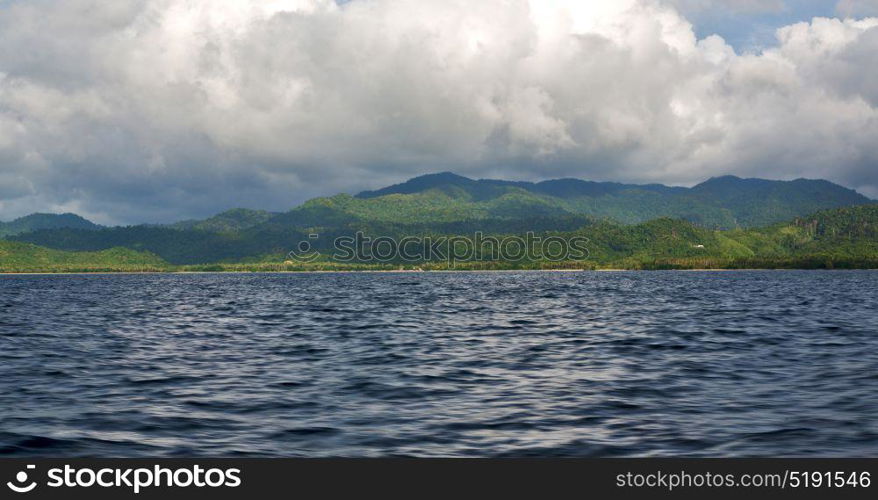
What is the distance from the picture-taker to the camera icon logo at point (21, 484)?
15.3 m

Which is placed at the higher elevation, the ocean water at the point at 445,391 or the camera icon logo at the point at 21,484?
the camera icon logo at the point at 21,484

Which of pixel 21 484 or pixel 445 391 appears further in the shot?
pixel 445 391

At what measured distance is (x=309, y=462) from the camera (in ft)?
57.5

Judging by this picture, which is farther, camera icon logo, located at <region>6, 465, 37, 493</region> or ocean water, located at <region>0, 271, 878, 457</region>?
ocean water, located at <region>0, 271, 878, 457</region>

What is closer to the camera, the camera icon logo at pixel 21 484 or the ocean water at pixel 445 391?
the camera icon logo at pixel 21 484

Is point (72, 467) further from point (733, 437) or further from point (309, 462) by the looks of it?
point (733, 437)

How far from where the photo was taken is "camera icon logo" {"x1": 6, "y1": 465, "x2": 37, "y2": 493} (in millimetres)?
15273

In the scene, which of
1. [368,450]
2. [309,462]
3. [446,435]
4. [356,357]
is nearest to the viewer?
[309,462]

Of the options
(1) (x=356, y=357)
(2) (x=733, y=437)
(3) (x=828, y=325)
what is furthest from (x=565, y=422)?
(3) (x=828, y=325)

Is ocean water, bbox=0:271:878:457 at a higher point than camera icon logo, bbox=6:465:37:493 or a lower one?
lower

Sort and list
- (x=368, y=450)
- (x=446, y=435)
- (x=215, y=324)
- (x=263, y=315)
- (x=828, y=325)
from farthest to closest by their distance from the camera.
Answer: (x=263, y=315) < (x=215, y=324) < (x=828, y=325) < (x=446, y=435) < (x=368, y=450)

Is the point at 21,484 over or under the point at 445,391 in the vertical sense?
over

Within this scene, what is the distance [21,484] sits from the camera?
51.0 ft

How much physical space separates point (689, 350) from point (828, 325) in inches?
985
